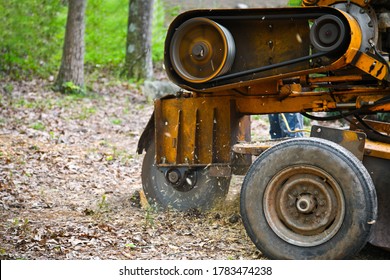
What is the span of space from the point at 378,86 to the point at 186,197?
2.19 metres

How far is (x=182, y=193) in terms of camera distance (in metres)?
6.39

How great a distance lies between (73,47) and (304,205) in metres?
9.47

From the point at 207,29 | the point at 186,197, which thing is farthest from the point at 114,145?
the point at 207,29

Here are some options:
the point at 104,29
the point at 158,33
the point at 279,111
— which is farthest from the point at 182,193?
the point at 158,33

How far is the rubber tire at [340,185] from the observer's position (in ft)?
14.5

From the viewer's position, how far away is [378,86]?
550 centimetres

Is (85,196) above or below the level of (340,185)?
below

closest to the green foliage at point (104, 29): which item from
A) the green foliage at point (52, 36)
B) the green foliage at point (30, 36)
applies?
the green foliage at point (52, 36)

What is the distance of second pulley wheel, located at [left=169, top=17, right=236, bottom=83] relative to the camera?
530 cm

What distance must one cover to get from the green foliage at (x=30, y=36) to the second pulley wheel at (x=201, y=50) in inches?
369

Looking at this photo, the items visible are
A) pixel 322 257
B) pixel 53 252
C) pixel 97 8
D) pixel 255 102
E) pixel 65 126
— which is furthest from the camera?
pixel 97 8

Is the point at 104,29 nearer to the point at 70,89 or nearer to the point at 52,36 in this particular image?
the point at 52,36
